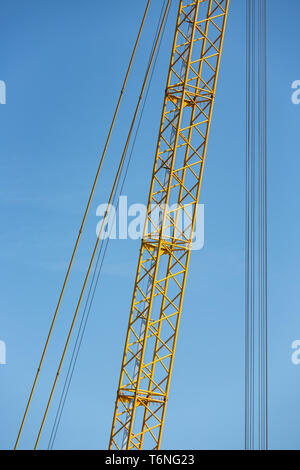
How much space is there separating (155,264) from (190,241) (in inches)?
81.9

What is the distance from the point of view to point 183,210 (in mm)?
34375

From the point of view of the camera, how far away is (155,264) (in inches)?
1308

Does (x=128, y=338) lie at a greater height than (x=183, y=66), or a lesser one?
lesser
